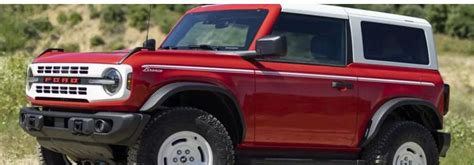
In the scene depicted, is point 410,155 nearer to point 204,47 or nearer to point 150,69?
point 204,47

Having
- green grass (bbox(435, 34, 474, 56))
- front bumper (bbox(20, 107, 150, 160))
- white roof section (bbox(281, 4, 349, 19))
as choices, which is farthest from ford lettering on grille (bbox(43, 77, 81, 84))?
green grass (bbox(435, 34, 474, 56))

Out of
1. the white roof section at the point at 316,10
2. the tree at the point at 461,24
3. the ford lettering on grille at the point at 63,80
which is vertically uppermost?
the tree at the point at 461,24

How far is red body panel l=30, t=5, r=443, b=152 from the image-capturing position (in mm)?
6949

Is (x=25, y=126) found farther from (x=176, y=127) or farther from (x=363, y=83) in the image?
(x=363, y=83)

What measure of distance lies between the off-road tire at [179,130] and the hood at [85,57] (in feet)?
1.83

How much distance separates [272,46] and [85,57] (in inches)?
60.3

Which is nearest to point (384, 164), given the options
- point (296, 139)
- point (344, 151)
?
point (344, 151)

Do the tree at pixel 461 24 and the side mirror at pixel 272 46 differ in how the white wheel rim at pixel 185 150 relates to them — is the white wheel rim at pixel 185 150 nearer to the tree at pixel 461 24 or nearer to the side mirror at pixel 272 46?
the side mirror at pixel 272 46

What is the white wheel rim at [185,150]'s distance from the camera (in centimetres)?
701

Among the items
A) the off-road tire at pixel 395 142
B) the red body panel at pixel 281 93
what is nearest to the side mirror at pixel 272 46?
the red body panel at pixel 281 93

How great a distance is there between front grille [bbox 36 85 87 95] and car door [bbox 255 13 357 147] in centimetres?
150

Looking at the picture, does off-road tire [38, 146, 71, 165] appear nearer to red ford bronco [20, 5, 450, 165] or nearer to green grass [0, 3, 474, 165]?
red ford bronco [20, 5, 450, 165]

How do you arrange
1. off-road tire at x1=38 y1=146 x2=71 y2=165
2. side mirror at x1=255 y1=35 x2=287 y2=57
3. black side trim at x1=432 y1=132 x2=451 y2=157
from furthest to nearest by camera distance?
black side trim at x1=432 y1=132 x2=451 y2=157 < off-road tire at x1=38 y1=146 x2=71 y2=165 < side mirror at x1=255 y1=35 x2=287 y2=57

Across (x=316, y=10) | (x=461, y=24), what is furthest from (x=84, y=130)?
(x=461, y=24)
